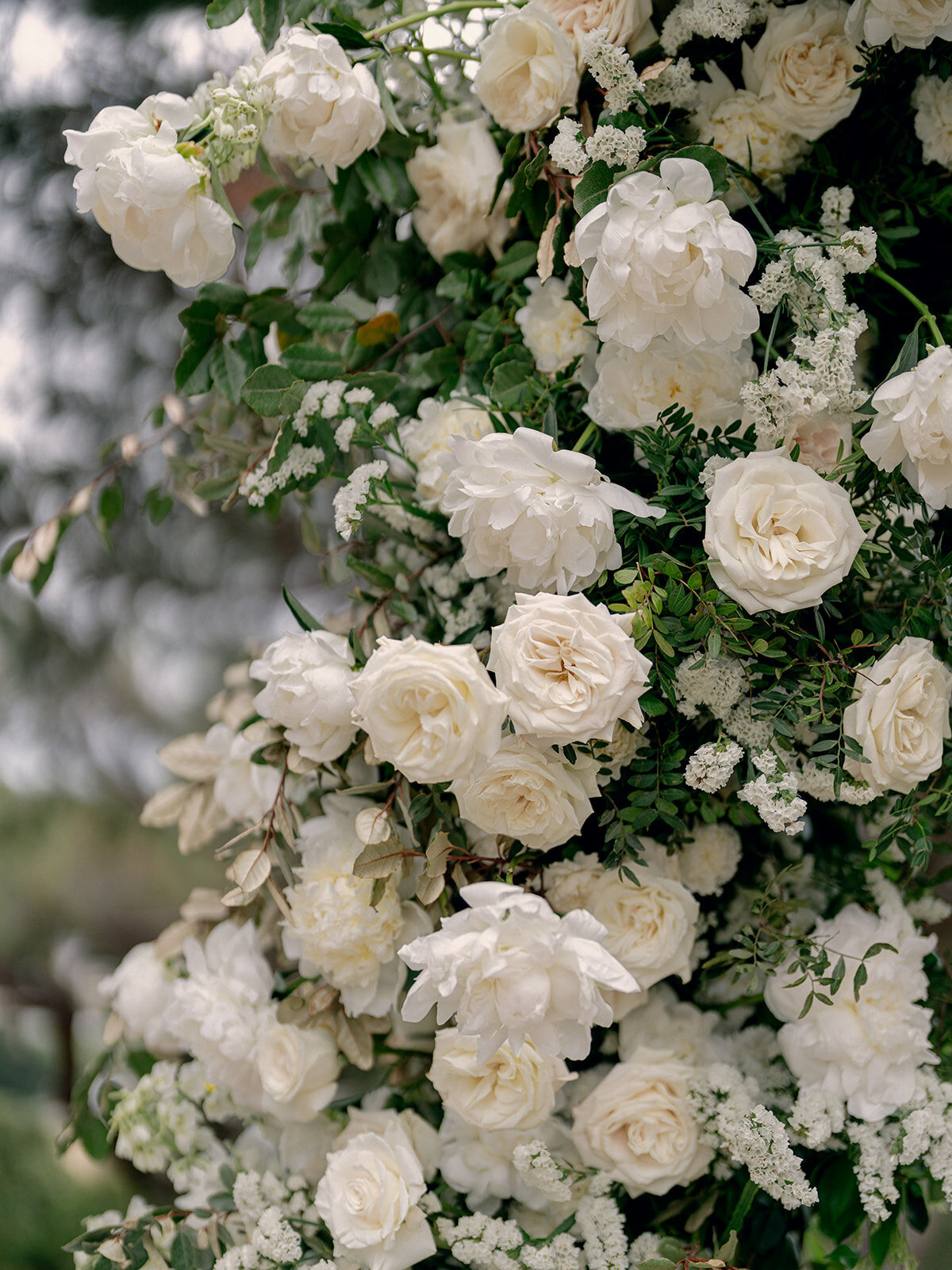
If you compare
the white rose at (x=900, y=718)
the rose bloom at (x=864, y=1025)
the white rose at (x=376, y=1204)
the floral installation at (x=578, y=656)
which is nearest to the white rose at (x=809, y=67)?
the floral installation at (x=578, y=656)

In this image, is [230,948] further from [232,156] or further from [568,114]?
[568,114]

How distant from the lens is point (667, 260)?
605mm

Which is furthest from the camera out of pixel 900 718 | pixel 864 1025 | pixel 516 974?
pixel 864 1025

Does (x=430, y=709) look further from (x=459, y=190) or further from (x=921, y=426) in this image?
(x=459, y=190)

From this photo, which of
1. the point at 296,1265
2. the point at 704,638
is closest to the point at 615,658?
the point at 704,638

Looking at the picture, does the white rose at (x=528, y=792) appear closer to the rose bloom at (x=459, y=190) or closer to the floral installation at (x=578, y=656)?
the floral installation at (x=578, y=656)

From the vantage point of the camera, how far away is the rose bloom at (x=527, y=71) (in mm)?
709

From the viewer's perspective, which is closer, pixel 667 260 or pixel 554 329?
pixel 667 260

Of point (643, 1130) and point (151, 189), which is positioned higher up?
point (151, 189)

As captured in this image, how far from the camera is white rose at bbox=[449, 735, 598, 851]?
2.14 ft

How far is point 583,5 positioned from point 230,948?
874mm

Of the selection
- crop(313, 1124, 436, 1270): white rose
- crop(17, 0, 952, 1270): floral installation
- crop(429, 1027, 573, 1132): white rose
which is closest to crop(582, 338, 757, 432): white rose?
crop(17, 0, 952, 1270): floral installation

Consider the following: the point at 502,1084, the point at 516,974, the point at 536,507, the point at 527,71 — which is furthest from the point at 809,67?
the point at 502,1084

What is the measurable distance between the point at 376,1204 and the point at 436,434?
63cm
